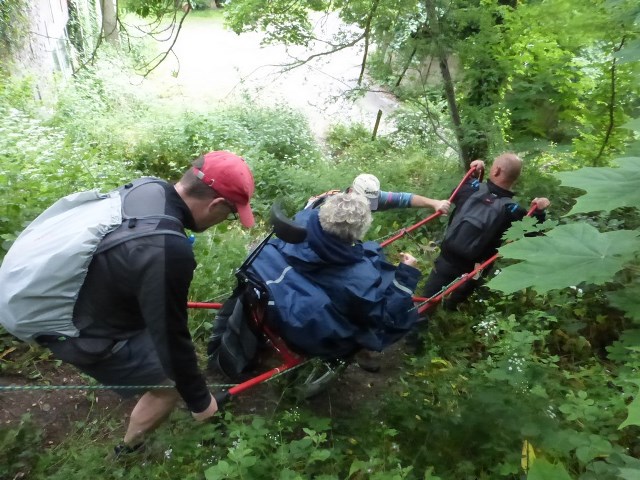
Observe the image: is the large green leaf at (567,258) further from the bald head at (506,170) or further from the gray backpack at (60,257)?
the bald head at (506,170)

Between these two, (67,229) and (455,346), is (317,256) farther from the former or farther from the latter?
(455,346)

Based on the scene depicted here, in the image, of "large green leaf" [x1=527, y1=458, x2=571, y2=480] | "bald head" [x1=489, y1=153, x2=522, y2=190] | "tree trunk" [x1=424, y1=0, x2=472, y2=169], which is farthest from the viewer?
"tree trunk" [x1=424, y1=0, x2=472, y2=169]

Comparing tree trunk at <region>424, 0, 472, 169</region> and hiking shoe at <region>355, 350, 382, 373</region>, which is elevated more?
tree trunk at <region>424, 0, 472, 169</region>

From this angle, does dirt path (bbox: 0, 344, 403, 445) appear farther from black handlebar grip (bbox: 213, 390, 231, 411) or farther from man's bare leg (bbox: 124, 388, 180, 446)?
black handlebar grip (bbox: 213, 390, 231, 411)

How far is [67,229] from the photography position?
7.41 feet

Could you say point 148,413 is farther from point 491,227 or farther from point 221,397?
point 491,227

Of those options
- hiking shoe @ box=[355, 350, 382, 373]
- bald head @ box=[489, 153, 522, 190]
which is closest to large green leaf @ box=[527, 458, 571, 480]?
hiking shoe @ box=[355, 350, 382, 373]

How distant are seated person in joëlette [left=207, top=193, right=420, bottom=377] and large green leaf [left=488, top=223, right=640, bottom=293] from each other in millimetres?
1335

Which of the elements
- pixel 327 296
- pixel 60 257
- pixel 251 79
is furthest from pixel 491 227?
pixel 251 79

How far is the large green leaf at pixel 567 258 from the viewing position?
1542mm

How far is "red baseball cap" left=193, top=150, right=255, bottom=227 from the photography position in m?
2.42

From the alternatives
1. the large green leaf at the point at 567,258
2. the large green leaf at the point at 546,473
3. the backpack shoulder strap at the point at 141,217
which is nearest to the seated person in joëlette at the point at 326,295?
the backpack shoulder strap at the point at 141,217

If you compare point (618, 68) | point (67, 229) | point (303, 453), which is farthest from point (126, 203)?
point (618, 68)

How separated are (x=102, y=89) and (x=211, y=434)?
30.6ft
